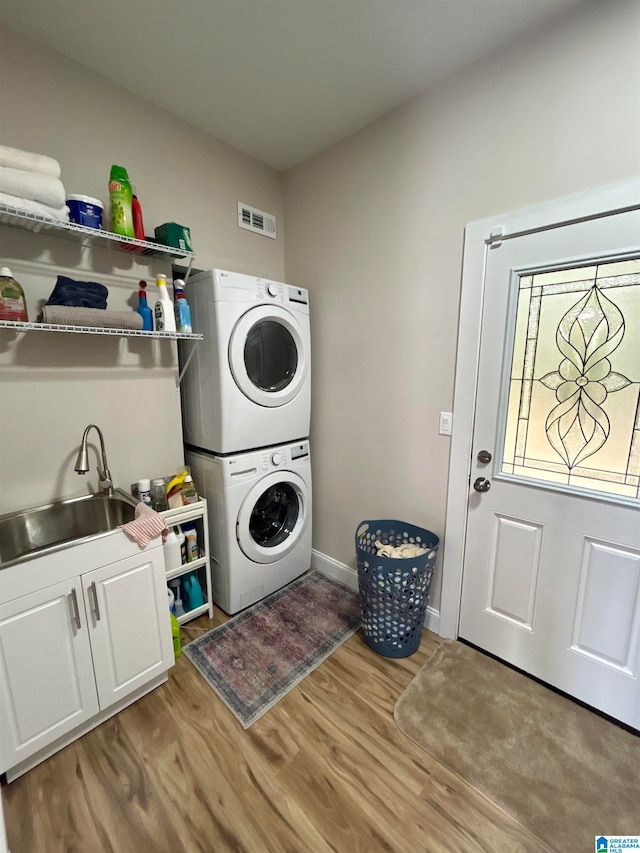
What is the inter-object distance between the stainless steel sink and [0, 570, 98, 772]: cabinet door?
0.88 ft

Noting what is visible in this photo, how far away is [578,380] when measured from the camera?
1410 mm

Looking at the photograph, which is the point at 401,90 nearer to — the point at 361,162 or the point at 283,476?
the point at 361,162

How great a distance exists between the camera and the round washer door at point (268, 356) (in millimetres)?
1835

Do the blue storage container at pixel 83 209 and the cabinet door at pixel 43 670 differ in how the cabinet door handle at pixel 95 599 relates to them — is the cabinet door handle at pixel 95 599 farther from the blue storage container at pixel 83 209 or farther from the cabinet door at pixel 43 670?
the blue storage container at pixel 83 209

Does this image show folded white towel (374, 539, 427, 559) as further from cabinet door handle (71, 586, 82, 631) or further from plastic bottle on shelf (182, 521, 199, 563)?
cabinet door handle (71, 586, 82, 631)

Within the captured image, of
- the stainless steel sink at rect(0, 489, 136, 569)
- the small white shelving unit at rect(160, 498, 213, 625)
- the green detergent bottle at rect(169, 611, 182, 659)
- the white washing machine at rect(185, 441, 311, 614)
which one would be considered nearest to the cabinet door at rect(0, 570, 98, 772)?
the stainless steel sink at rect(0, 489, 136, 569)

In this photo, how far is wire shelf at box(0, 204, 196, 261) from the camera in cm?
127

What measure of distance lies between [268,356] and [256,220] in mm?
910

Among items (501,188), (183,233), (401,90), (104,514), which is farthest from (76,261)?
(501,188)

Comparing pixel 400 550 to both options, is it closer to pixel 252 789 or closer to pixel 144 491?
pixel 252 789

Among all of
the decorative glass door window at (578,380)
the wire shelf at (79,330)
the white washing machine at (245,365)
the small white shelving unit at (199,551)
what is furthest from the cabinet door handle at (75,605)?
the decorative glass door window at (578,380)

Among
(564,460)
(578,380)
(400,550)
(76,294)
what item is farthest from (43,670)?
(578,380)

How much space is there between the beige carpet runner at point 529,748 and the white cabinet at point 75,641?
1096 millimetres

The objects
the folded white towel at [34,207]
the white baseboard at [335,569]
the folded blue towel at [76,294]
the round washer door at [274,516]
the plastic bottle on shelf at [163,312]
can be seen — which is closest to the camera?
the folded white towel at [34,207]
